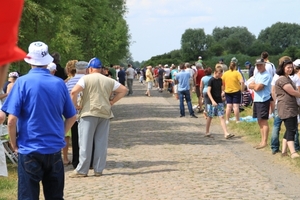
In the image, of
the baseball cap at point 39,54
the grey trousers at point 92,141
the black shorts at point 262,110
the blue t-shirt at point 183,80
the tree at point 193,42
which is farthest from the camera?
the tree at point 193,42

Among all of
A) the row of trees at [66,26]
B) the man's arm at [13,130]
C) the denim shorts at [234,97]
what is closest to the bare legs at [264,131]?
the denim shorts at [234,97]

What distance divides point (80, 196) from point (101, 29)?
99.1 feet

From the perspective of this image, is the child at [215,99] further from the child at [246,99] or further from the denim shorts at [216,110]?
the child at [246,99]

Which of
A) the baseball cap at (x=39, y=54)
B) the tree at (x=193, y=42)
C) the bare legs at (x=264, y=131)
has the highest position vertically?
the tree at (x=193, y=42)

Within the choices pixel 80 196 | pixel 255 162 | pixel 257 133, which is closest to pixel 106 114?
pixel 80 196

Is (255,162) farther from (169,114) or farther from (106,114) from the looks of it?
(169,114)

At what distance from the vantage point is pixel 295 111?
11969mm

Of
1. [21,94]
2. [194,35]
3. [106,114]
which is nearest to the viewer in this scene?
[21,94]

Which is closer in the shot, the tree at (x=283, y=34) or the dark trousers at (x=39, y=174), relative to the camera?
the dark trousers at (x=39, y=174)

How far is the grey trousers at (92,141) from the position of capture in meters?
10.3

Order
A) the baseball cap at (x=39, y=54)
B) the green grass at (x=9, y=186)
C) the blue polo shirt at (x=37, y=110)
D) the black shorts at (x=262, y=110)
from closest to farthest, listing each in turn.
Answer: the blue polo shirt at (x=37, y=110) < the baseball cap at (x=39, y=54) < the green grass at (x=9, y=186) < the black shorts at (x=262, y=110)

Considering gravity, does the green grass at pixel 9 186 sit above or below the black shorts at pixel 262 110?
below

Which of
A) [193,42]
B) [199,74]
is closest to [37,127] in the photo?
[199,74]

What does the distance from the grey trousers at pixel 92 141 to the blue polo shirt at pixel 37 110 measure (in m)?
4.60
